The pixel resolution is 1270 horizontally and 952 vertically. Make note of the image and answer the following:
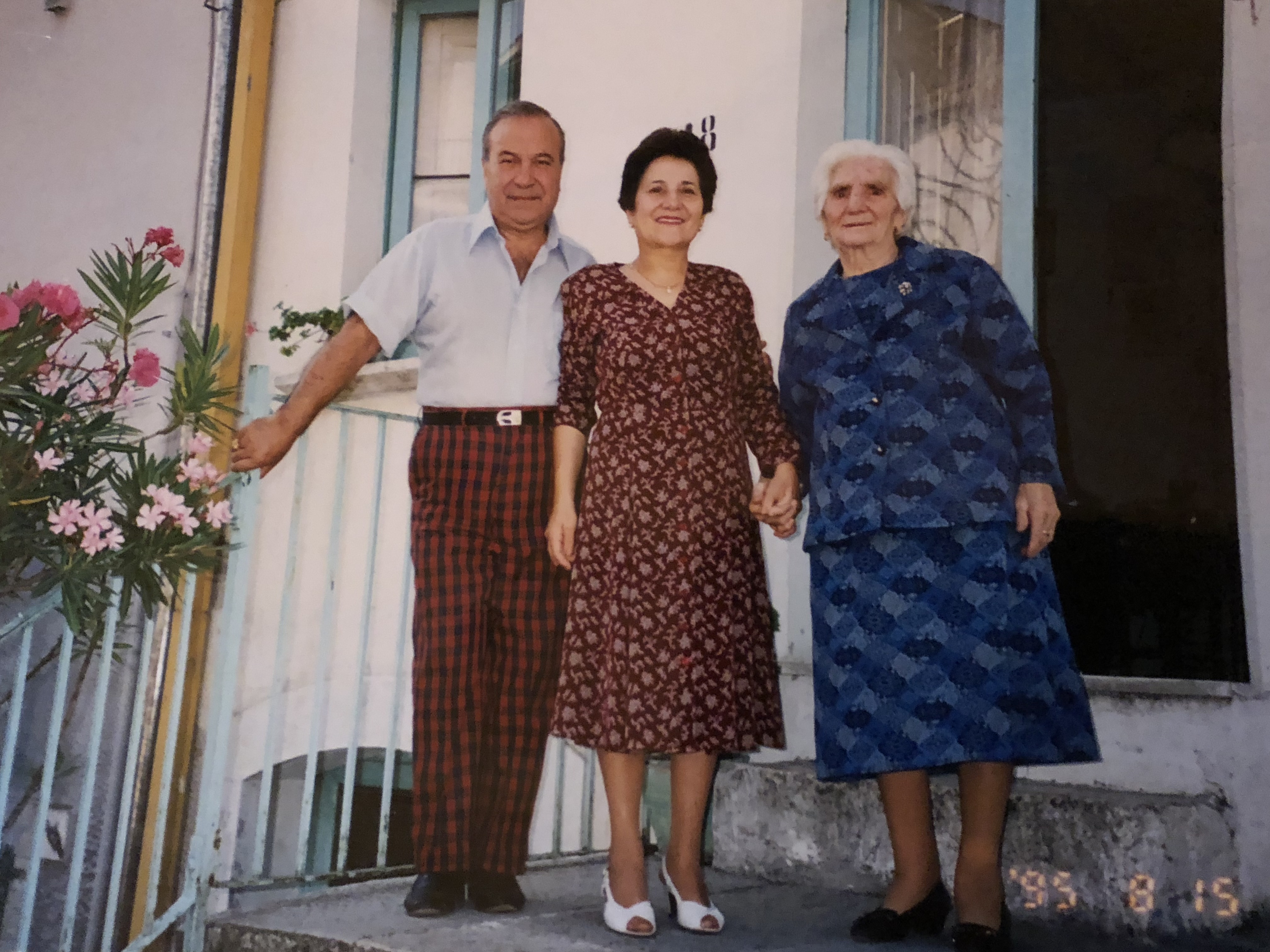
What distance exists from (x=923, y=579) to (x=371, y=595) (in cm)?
127

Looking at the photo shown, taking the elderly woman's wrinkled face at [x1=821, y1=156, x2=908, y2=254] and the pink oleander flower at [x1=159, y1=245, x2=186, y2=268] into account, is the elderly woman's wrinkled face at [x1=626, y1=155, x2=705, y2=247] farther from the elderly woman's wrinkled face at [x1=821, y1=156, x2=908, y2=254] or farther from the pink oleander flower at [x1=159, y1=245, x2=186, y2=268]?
the pink oleander flower at [x1=159, y1=245, x2=186, y2=268]

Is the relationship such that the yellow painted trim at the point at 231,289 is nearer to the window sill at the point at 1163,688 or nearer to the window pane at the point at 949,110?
the window pane at the point at 949,110

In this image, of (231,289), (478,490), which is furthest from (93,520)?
(478,490)

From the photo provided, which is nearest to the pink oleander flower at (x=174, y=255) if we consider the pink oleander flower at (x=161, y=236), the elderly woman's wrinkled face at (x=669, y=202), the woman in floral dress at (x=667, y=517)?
the pink oleander flower at (x=161, y=236)

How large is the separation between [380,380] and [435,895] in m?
1.00

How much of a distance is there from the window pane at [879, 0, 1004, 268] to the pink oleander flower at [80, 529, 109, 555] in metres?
1.71

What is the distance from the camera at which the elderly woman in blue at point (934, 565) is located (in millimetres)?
1447

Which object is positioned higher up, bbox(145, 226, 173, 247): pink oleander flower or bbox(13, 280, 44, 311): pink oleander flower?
bbox(145, 226, 173, 247): pink oleander flower

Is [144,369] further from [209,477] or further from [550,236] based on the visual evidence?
[550,236]

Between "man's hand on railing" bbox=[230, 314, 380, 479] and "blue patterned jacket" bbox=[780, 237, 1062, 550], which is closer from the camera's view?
"blue patterned jacket" bbox=[780, 237, 1062, 550]

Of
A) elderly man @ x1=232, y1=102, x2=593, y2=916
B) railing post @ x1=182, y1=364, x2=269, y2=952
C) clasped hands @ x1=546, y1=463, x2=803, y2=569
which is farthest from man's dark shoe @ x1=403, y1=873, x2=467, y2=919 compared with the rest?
clasped hands @ x1=546, y1=463, x2=803, y2=569

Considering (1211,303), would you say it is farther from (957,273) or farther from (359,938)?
(359,938)

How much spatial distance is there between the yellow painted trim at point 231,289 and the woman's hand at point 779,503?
3.92ft

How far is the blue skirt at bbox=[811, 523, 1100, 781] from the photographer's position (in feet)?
4.74
